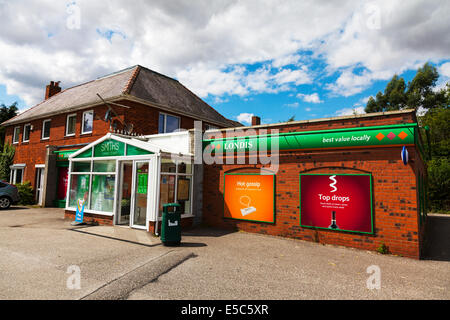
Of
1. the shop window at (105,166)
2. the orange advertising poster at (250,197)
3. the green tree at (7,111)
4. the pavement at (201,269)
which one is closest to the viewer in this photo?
the pavement at (201,269)

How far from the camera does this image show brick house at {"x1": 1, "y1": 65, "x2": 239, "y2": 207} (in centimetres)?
1445

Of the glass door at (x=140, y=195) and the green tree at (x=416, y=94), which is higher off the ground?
the green tree at (x=416, y=94)

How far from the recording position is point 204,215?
1090 cm

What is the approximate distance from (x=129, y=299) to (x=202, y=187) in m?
6.96

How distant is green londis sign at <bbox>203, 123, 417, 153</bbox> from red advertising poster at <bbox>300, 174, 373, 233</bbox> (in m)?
1.00

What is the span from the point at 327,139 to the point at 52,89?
2475 cm

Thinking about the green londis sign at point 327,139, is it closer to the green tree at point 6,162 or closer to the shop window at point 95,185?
the shop window at point 95,185

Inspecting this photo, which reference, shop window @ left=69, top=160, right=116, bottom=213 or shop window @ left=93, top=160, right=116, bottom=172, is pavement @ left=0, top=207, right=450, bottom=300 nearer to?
shop window @ left=69, top=160, right=116, bottom=213

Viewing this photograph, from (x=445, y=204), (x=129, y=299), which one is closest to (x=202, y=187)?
(x=129, y=299)

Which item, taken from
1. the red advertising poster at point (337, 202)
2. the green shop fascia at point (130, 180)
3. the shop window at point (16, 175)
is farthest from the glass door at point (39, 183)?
the red advertising poster at point (337, 202)

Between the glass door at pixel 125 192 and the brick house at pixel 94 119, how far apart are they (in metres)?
3.82

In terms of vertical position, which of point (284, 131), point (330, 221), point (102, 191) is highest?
point (284, 131)

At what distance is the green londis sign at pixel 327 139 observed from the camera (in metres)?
7.34

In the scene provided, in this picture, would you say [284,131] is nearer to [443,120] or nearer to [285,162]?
[285,162]
